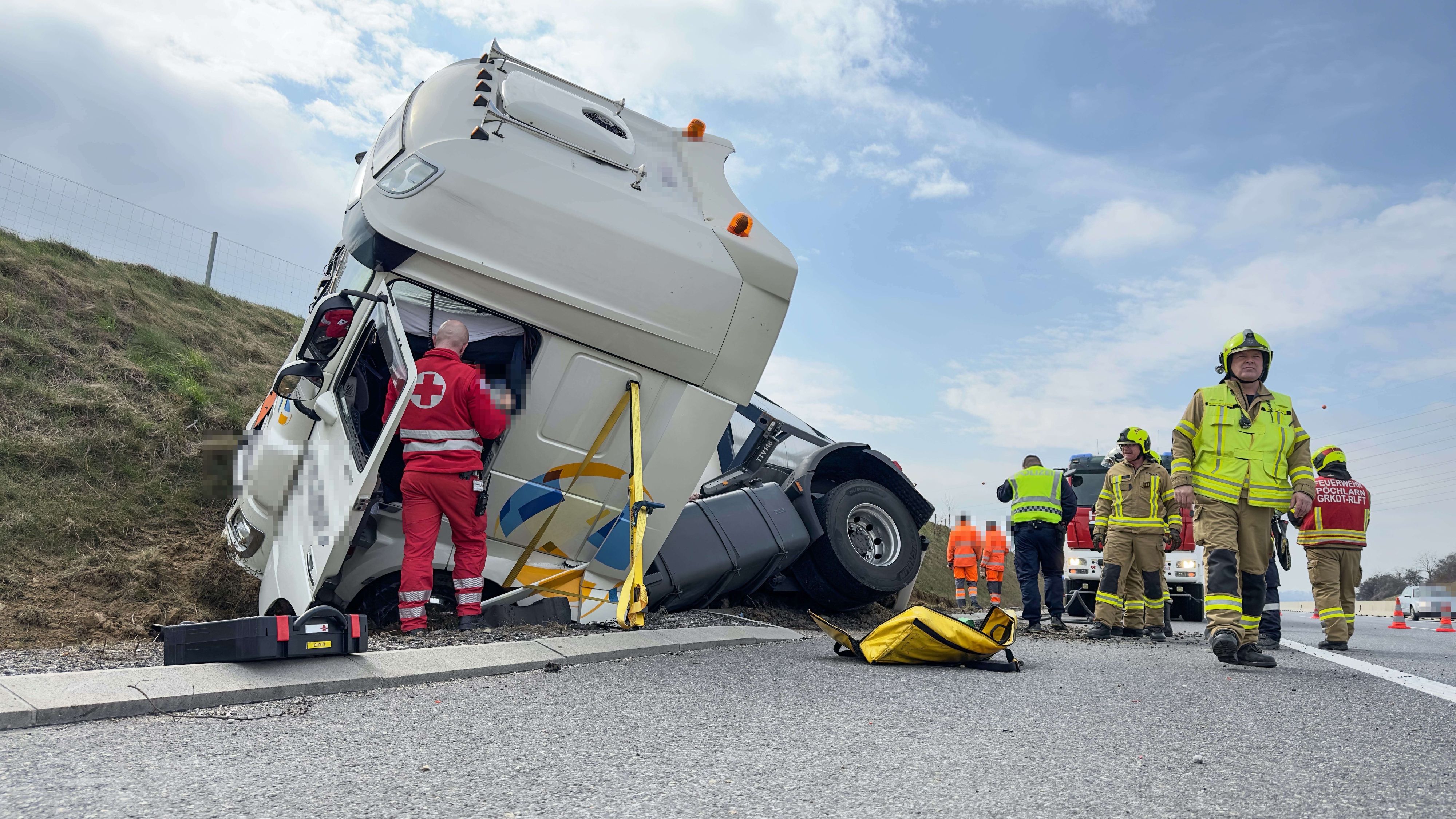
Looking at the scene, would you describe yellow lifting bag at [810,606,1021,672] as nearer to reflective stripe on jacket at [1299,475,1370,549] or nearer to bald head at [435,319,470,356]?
bald head at [435,319,470,356]

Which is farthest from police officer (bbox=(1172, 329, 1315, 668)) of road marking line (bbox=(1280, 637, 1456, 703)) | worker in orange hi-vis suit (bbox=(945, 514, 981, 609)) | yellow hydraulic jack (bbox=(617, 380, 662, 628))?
worker in orange hi-vis suit (bbox=(945, 514, 981, 609))

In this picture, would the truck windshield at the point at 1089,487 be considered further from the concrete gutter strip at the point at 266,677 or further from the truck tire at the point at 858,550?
the concrete gutter strip at the point at 266,677

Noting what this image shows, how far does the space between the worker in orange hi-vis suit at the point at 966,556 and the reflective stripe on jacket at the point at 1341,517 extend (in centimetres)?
519

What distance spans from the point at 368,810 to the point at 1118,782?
5.57 ft

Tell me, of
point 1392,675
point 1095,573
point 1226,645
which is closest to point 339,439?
point 1226,645

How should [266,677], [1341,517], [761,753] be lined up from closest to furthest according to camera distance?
[761,753], [266,677], [1341,517]

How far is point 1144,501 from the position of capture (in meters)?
7.36

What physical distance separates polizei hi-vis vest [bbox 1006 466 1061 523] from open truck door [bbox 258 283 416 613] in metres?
5.13

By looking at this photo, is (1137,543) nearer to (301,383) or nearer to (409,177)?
(409,177)

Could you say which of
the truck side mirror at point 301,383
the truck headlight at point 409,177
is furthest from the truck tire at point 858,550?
the truck headlight at point 409,177

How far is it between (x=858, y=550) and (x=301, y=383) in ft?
13.5

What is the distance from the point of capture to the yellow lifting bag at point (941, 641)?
14.7ft

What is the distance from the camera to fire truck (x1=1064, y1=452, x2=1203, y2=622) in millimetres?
10070

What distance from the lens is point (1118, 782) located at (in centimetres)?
222
